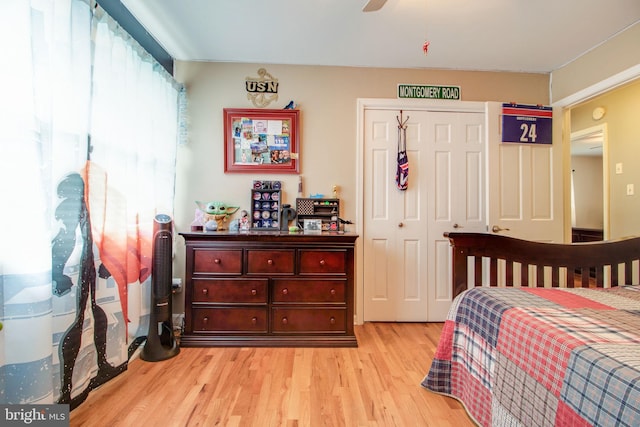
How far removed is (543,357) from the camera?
870mm

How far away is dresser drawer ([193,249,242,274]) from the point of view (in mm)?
2178

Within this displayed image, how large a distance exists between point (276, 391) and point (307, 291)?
2.43 feet

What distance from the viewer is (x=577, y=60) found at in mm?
2504

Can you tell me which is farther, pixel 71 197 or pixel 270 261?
pixel 270 261

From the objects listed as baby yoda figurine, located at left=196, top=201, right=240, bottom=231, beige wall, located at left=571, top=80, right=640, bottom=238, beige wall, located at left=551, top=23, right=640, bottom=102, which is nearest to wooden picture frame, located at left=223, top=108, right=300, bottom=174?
baby yoda figurine, located at left=196, top=201, right=240, bottom=231

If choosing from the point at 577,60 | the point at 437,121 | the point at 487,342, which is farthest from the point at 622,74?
the point at 487,342

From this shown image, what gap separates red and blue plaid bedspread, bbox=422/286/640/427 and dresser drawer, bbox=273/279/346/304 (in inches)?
34.8

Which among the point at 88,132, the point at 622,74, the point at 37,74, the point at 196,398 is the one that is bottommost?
the point at 196,398

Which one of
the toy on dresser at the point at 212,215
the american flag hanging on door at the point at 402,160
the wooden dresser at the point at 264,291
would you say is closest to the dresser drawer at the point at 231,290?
the wooden dresser at the point at 264,291

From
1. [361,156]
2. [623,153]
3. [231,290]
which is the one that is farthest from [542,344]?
[623,153]

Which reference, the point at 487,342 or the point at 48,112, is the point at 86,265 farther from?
the point at 487,342

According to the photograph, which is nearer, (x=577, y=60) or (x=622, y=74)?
(x=622, y=74)

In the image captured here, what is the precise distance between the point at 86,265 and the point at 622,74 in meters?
4.06

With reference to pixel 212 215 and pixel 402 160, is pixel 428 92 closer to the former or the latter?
pixel 402 160
